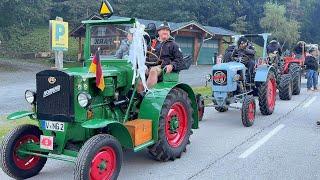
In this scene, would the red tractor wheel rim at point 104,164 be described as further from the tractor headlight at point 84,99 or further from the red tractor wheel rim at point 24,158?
the red tractor wheel rim at point 24,158

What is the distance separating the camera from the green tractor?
487 cm

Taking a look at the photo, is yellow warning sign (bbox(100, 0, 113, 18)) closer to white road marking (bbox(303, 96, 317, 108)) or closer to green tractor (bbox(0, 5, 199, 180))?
green tractor (bbox(0, 5, 199, 180))

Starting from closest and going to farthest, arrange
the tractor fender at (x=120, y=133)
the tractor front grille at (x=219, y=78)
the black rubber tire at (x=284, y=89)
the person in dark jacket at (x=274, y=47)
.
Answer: the tractor fender at (x=120, y=133)
the tractor front grille at (x=219, y=78)
the black rubber tire at (x=284, y=89)
the person in dark jacket at (x=274, y=47)

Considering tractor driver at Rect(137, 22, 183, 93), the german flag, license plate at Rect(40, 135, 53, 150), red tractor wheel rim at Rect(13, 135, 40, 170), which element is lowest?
red tractor wheel rim at Rect(13, 135, 40, 170)

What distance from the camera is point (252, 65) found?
10.1 m

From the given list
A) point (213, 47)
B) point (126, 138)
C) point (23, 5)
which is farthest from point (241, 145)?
point (213, 47)

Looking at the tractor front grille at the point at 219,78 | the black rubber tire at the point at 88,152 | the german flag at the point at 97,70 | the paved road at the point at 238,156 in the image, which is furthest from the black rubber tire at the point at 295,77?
the black rubber tire at the point at 88,152

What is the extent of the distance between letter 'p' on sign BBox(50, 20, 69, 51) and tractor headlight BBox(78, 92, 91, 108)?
4825mm

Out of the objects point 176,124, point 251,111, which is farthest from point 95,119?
point 251,111

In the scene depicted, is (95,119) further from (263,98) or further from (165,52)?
(263,98)

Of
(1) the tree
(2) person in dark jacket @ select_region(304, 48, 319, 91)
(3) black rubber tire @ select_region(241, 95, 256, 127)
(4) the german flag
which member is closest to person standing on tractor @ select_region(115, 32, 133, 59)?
(4) the german flag

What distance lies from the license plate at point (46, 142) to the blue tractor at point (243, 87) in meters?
4.56

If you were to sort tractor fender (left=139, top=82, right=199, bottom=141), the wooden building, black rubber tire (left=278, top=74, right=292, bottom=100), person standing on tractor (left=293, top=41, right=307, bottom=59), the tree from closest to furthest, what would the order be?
tractor fender (left=139, top=82, right=199, bottom=141) < black rubber tire (left=278, top=74, right=292, bottom=100) < person standing on tractor (left=293, top=41, right=307, bottom=59) < the wooden building < the tree

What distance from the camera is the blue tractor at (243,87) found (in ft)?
28.7
